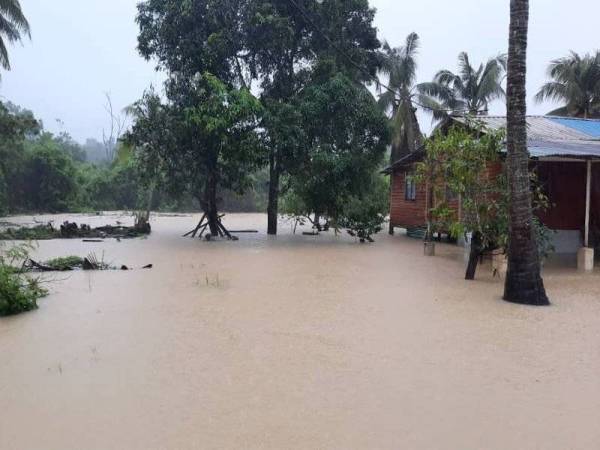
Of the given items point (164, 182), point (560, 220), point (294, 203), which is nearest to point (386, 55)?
point (294, 203)

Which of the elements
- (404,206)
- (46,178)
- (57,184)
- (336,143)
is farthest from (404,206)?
(46,178)

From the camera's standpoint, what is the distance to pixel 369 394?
473cm

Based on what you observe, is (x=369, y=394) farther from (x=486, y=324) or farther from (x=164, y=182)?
(x=164, y=182)

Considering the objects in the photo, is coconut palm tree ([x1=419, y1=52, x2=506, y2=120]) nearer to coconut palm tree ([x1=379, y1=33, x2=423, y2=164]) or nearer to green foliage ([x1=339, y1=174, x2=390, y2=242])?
coconut palm tree ([x1=379, y1=33, x2=423, y2=164])

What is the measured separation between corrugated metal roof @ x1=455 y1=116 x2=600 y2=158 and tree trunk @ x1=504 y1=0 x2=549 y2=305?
102 inches

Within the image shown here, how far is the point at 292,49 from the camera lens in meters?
18.7

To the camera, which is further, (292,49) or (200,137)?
(292,49)

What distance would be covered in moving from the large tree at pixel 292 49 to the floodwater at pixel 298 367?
7.93 meters

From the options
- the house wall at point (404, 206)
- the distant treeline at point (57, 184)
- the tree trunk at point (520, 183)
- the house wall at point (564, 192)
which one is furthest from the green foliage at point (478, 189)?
the distant treeline at point (57, 184)

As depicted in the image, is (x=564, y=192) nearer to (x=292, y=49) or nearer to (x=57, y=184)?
(x=292, y=49)

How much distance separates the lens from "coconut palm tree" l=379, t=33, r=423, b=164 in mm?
28172

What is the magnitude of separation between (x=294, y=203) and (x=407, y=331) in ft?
44.8

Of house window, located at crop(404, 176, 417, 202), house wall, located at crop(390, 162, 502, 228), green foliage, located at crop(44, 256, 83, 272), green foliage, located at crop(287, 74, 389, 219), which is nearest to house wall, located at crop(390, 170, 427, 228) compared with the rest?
house wall, located at crop(390, 162, 502, 228)

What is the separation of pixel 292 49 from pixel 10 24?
12773 millimetres
